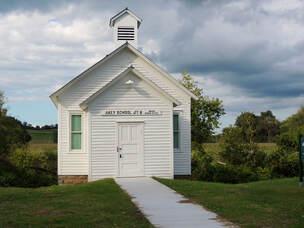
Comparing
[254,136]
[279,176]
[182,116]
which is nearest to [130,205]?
[182,116]

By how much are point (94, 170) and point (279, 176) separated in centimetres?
1087

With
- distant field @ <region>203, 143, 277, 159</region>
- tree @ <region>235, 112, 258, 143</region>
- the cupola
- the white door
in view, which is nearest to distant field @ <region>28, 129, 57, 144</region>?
distant field @ <region>203, 143, 277, 159</region>

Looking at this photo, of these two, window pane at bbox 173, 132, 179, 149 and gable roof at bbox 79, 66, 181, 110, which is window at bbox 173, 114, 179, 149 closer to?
window pane at bbox 173, 132, 179, 149

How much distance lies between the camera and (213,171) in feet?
91.6

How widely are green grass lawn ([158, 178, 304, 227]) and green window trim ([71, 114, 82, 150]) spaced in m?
6.69

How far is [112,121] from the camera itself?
23953 millimetres

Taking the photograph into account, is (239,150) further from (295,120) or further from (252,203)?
(252,203)

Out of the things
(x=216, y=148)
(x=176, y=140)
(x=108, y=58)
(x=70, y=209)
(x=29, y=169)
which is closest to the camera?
(x=70, y=209)

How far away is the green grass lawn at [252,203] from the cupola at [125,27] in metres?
9.80

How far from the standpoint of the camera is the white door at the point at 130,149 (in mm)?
23917

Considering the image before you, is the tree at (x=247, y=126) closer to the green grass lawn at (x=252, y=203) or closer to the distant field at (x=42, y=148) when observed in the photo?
the distant field at (x=42, y=148)

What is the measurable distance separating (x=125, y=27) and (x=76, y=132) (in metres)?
5.91

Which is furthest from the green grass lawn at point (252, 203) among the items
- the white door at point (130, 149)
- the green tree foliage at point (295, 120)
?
the green tree foliage at point (295, 120)

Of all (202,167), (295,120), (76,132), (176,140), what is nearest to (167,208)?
(76,132)
